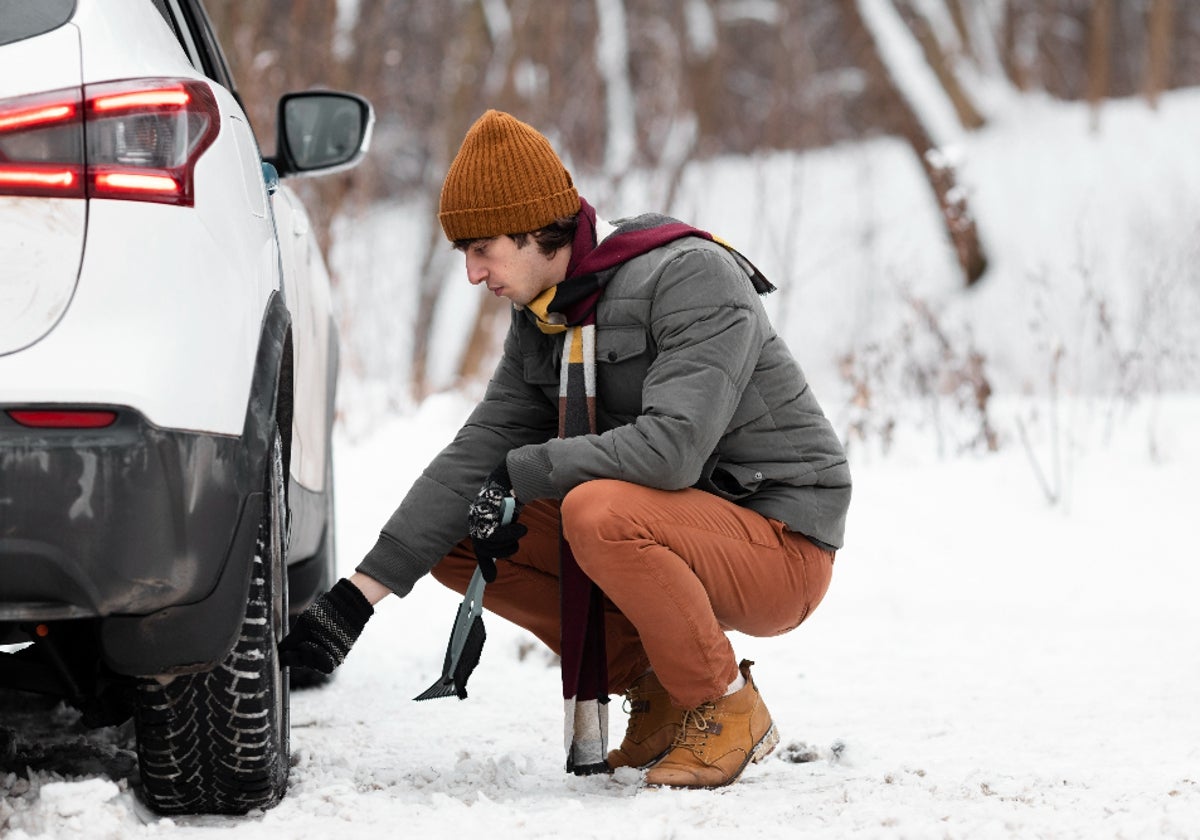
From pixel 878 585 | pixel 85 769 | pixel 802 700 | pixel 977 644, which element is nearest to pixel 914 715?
pixel 802 700

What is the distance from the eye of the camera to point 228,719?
8.23ft

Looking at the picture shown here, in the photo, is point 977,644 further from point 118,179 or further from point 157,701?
point 118,179

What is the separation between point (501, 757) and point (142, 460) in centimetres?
146

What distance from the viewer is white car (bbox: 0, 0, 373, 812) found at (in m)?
2.04

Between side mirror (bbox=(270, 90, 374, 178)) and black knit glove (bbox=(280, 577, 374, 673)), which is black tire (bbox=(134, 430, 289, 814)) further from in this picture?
side mirror (bbox=(270, 90, 374, 178))

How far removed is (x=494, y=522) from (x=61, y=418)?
3.55 ft

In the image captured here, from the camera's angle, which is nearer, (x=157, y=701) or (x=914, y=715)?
(x=157, y=701)

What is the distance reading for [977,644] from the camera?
480cm

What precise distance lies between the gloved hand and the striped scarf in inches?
5.3

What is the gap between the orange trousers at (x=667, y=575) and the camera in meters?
2.89

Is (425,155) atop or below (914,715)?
atop

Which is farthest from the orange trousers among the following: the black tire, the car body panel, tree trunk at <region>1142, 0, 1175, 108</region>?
tree trunk at <region>1142, 0, 1175, 108</region>

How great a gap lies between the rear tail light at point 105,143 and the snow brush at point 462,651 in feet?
3.48

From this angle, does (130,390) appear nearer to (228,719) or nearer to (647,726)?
(228,719)
